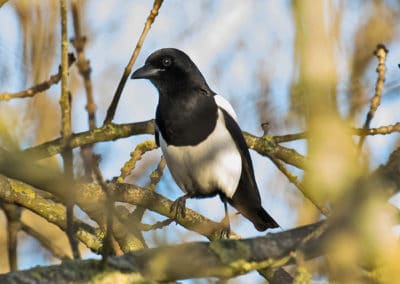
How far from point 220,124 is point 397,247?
9.19ft

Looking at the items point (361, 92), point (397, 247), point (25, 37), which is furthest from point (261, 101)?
point (397, 247)

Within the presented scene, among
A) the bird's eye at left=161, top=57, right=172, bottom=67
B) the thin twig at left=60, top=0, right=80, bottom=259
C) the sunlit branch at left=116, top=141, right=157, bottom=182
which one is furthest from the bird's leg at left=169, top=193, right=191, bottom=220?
the thin twig at left=60, top=0, right=80, bottom=259

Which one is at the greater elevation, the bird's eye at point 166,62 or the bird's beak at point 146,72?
the bird's eye at point 166,62

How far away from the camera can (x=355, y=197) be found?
1.36 meters

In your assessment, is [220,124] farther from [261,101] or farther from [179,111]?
[261,101]

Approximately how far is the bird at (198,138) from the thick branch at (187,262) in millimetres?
2144

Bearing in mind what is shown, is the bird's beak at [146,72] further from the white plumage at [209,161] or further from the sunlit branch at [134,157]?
the sunlit branch at [134,157]

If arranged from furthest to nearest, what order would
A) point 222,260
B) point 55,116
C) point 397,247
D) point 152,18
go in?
point 55,116 → point 152,18 → point 222,260 → point 397,247

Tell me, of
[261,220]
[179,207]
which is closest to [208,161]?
[261,220]

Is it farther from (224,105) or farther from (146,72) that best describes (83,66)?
(224,105)

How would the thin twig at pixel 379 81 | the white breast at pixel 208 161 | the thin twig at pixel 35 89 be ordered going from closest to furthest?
the thin twig at pixel 379 81 < the thin twig at pixel 35 89 < the white breast at pixel 208 161

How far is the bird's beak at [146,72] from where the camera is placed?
14.3 ft

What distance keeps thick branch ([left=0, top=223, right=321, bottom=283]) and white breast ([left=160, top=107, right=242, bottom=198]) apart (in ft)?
7.27

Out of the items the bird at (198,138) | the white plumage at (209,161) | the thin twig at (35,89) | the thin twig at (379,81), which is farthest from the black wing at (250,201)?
the thin twig at (379,81)
